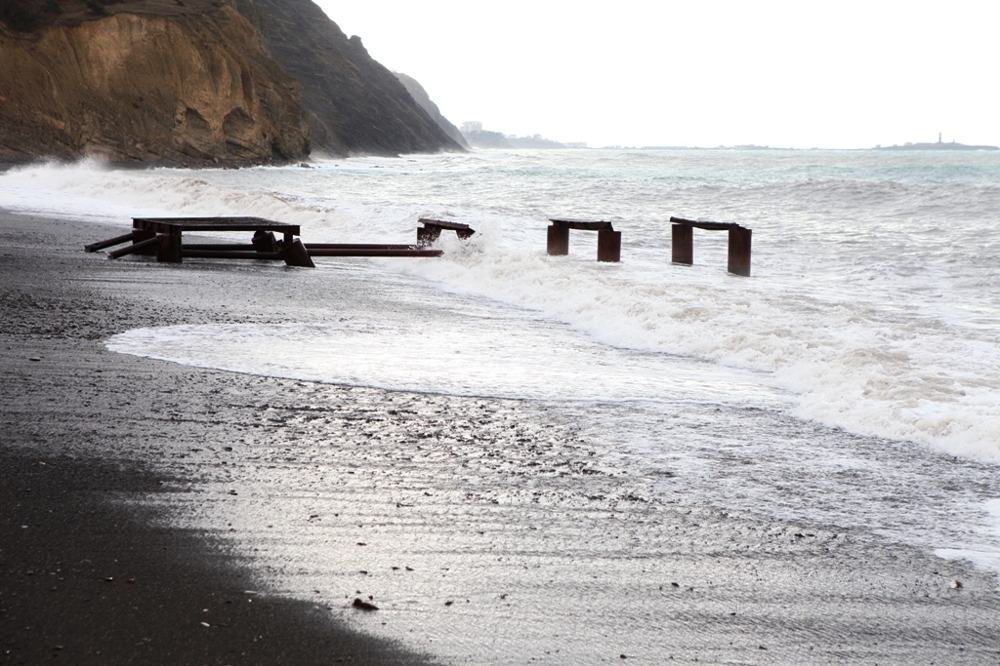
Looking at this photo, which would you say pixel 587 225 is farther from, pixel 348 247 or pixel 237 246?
pixel 237 246

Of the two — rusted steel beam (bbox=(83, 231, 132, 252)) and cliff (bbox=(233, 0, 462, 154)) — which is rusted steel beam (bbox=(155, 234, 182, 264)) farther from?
cliff (bbox=(233, 0, 462, 154))

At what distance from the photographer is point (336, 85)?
123 m

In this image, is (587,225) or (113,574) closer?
(113,574)

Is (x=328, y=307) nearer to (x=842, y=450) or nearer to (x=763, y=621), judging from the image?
(x=842, y=450)

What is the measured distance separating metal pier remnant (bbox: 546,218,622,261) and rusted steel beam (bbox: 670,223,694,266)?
2.75 feet

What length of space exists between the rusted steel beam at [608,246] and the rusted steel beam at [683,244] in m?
0.96

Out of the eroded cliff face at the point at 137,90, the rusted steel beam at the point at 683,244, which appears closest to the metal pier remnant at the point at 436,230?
the rusted steel beam at the point at 683,244

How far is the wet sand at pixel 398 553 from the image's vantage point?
2447mm

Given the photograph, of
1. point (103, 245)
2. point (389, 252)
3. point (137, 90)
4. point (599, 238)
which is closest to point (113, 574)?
point (103, 245)

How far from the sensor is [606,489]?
3.71 metres

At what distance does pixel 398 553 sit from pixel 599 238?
439 inches

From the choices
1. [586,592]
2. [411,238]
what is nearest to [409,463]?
[586,592]

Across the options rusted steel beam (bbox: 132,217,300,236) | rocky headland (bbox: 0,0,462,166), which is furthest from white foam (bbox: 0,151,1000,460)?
rocky headland (bbox: 0,0,462,166)

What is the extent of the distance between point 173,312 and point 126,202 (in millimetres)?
16489
